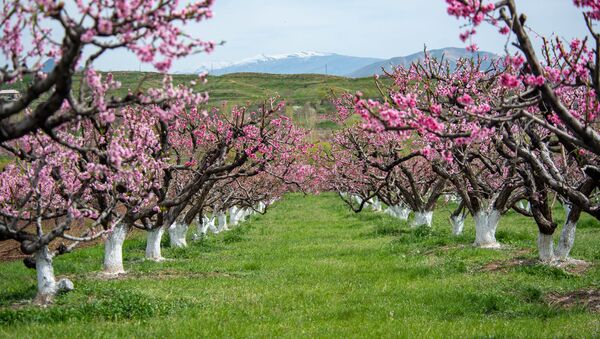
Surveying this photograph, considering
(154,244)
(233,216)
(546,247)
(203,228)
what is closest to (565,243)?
(546,247)

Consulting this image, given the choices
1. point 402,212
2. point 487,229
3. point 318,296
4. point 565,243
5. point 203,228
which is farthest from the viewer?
point 402,212

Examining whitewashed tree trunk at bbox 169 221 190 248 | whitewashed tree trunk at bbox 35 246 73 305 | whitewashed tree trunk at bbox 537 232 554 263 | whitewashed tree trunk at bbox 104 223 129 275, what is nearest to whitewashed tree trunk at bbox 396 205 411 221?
whitewashed tree trunk at bbox 169 221 190 248

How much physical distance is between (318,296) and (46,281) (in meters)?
6.56

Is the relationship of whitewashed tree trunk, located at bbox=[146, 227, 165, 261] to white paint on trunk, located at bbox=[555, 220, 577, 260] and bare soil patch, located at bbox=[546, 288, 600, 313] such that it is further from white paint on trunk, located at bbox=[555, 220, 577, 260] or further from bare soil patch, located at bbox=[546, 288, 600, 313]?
bare soil patch, located at bbox=[546, 288, 600, 313]

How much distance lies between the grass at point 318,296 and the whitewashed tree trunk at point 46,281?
0.36 meters

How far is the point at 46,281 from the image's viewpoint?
13.6 m

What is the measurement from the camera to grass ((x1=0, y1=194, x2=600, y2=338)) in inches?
435

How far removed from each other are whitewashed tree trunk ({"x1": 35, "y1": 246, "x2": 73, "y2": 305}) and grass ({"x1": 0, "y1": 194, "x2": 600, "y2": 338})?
0.36 m

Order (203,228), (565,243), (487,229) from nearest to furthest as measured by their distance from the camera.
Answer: (565,243) → (487,229) → (203,228)

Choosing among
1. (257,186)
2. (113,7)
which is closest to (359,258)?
(113,7)

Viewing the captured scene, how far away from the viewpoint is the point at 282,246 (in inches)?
1163

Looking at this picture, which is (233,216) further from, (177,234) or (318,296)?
(318,296)

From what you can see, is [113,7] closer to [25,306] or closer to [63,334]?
[63,334]

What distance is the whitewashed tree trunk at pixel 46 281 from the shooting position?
Result: 13483 millimetres
